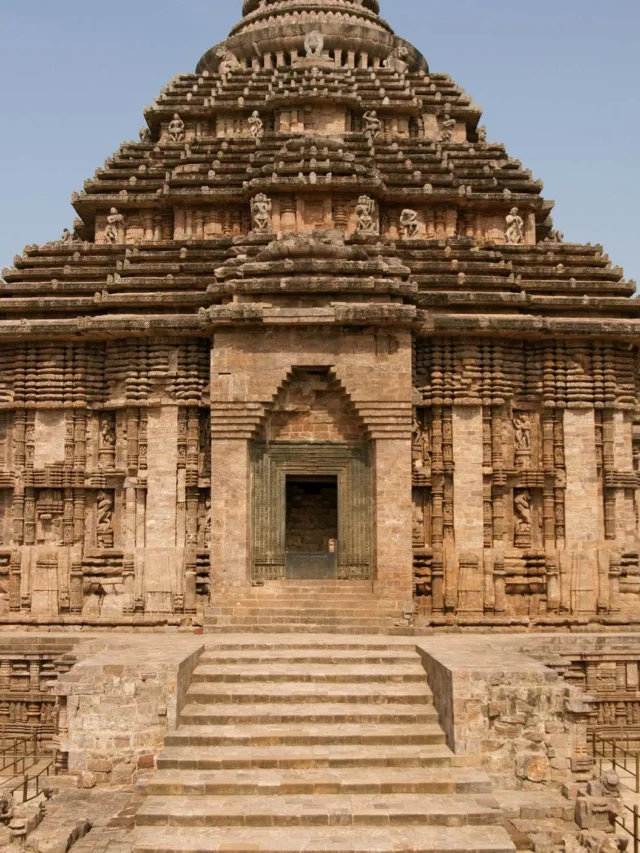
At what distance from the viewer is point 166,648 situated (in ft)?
48.5

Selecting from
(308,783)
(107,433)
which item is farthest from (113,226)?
(308,783)

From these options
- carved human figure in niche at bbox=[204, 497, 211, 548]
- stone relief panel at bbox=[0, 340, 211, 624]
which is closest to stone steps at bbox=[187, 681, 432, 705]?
stone relief panel at bbox=[0, 340, 211, 624]

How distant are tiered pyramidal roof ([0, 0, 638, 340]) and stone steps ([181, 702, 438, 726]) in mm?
7328

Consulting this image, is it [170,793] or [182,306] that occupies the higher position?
[182,306]

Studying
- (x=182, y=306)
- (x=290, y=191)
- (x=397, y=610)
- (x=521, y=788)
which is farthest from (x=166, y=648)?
(x=290, y=191)

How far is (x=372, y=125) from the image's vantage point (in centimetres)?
2334

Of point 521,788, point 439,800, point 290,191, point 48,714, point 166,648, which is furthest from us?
point 290,191

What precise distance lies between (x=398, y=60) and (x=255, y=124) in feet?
19.4

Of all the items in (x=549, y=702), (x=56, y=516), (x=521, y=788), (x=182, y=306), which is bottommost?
(x=521, y=788)

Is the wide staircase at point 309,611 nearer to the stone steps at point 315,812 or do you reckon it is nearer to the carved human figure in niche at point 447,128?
the stone steps at point 315,812

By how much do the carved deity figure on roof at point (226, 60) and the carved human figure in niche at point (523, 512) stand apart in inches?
586

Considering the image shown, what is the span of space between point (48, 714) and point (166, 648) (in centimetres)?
383

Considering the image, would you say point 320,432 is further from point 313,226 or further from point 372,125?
point 372,125

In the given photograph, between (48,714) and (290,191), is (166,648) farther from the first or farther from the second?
(290,191)
